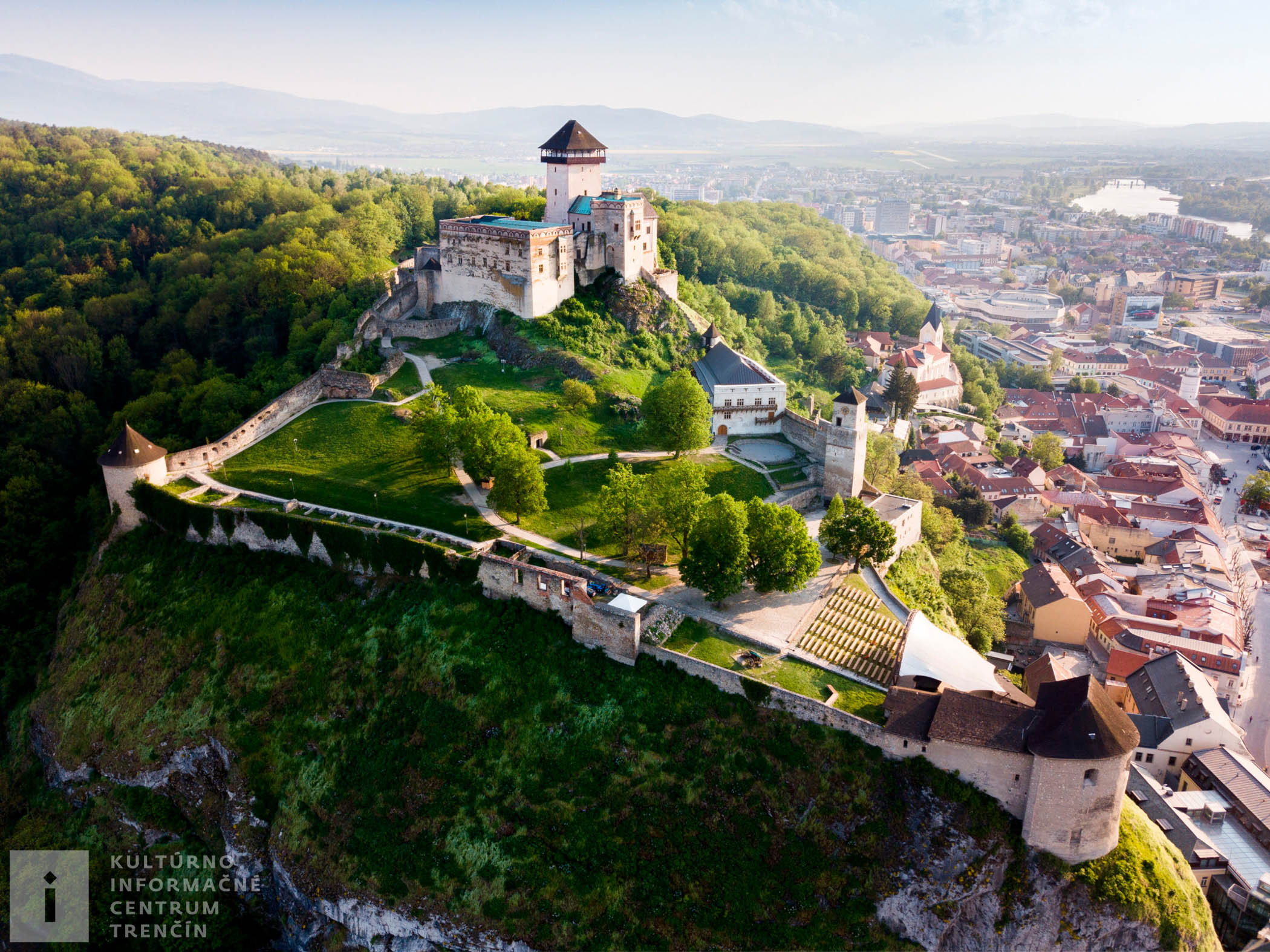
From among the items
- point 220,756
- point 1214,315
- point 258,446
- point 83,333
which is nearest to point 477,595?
point 220,756

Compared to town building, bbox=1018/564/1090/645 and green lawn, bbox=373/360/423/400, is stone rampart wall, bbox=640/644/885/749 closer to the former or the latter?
green lawn, bbox=373/360/423/400

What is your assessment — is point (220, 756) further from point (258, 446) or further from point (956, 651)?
point (956, 651)

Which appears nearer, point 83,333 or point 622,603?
point 622,603

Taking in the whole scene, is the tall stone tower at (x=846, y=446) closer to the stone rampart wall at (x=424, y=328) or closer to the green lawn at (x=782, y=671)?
the green lawn at (x=782, y=671)

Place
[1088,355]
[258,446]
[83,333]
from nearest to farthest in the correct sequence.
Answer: [258,446]
[83,333]
[1088,355]

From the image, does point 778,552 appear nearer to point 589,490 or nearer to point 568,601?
point 568,601

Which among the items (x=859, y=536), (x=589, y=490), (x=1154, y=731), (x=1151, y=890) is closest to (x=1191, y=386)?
(x=1154, y=731)
